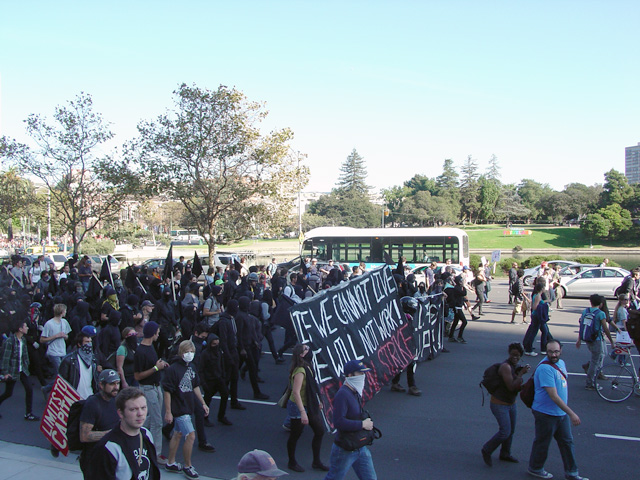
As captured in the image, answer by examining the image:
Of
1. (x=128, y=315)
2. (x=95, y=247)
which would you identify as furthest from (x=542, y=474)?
(x=95, y=247)

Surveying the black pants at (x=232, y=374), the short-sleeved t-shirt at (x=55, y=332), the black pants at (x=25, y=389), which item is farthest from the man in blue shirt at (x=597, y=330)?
the black pants at (x=25, y=389)

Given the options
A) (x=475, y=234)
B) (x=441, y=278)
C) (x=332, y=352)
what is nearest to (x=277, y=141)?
(x=441, y=278)

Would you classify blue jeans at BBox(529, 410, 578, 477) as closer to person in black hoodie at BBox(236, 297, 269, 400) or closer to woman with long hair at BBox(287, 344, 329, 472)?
woman with long hair at BBox(287, 344, 329, 472)

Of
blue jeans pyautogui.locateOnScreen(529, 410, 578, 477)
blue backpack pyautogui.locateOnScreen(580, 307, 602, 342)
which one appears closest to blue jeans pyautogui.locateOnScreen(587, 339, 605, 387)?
blue backpack pyautogui.locateOnScreen(580, 307, 602, 342)

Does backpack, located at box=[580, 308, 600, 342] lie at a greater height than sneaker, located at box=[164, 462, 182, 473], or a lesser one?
greater

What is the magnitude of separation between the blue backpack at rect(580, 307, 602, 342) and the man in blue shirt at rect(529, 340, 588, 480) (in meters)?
3.45

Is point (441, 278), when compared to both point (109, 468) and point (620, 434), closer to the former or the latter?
point (620, 434)

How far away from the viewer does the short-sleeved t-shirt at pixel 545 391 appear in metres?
5.56

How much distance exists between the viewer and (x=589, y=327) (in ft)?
28.6

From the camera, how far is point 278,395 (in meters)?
9.00

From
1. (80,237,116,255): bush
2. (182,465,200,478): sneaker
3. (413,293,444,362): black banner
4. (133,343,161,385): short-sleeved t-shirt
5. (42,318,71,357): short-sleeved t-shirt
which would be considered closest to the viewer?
(182,465,200,478): sneaker

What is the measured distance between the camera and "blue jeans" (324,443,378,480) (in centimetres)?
470

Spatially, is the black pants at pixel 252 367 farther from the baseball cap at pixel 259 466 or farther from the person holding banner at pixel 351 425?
the baseball cap at pixel 259 466

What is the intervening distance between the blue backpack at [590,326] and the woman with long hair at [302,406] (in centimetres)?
525
